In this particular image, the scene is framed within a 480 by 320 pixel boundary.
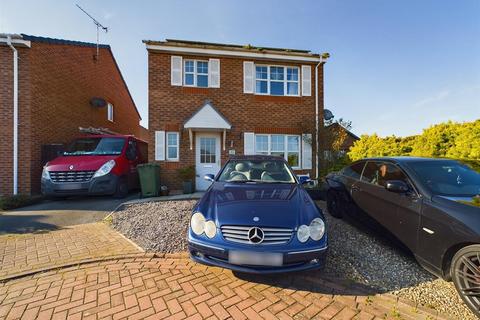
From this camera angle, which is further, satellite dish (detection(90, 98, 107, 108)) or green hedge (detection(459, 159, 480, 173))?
satellite dish (detection(90, 98, 107, 108))

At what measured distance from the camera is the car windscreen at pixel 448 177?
2754 mm

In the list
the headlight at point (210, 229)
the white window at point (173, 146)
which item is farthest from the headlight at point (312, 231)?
the white window at point (173, 146)

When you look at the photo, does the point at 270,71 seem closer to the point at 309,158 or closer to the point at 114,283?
the point at 309,158

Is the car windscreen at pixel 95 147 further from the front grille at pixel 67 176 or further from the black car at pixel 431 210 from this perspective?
the black car at pixel 431 210

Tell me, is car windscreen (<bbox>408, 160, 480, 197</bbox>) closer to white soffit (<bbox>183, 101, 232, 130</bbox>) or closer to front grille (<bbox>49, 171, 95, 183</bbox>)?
white soffit (<bbox>183, 101, 232, 130</bbox>)

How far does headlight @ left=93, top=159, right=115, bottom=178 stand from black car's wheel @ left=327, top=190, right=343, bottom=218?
6.39 m

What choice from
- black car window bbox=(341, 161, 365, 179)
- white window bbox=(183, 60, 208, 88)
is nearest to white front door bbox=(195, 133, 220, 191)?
white window bbox=(183, 60, 208, 88)

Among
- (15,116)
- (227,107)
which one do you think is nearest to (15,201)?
(15,116)

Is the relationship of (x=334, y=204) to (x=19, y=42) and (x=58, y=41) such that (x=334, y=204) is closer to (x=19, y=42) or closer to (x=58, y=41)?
(x=19, y=42)

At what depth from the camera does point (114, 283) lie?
2.54 metres

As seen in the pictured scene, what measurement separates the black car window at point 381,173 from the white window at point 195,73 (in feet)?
23.3

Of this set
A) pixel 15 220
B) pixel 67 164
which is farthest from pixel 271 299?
pixel 67 164

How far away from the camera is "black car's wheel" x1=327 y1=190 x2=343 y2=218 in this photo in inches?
192

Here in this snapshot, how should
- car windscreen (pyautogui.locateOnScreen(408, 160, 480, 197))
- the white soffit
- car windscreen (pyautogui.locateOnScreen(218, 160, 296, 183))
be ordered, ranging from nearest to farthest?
car windscreen (pyautogui.locateOnScreen(408, 160, 480, 197)) < car windscreen (pyautogui.locateOnScreen(218, 160, 296, 183)) < the white soffit
